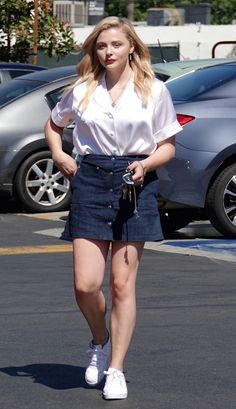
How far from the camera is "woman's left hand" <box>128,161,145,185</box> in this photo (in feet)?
19.6

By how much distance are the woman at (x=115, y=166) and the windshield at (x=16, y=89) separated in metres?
9.16

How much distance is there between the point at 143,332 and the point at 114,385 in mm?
1752

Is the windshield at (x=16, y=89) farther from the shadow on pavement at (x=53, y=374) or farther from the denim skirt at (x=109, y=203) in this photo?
the denim skirt at (x=109, y=203)

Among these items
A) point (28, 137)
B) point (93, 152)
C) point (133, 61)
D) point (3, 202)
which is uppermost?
A: point (133, 61)

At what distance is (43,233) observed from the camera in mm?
12836

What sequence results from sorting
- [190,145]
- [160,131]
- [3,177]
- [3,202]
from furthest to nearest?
[3,202] < [3,177] < [190,145] < [160,131]

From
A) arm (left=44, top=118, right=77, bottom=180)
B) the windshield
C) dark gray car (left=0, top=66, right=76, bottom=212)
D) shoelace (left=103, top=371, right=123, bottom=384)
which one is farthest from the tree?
shoelace (left=103, top=371, right=123, bottom=384)

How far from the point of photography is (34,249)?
11656mm

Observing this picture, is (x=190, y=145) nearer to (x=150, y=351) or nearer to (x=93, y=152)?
(x=150, y=351)

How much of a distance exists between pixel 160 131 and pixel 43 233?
22.1 ft

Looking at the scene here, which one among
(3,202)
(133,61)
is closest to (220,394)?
(133,61)

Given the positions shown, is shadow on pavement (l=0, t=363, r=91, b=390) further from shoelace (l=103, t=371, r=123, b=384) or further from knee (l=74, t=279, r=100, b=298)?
knee (l=74, t=279, r=100, b=298)

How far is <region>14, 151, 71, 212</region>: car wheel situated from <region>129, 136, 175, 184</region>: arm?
27.6 feet

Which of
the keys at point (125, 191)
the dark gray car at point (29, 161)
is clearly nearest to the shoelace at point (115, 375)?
the keys at point (125, 191)
